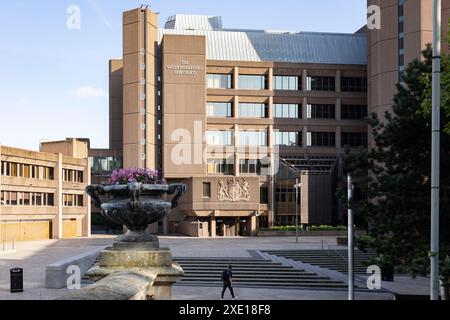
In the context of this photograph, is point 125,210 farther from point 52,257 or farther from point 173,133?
point 173,133

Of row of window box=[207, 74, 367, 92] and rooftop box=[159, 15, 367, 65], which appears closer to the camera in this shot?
row of window box=[207, 74, 367, 92]

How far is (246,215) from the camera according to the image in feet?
227

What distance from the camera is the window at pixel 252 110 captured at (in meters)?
79.5

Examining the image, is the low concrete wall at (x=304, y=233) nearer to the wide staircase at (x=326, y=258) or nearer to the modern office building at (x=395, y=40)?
the modern office building at (x=395, y=40)

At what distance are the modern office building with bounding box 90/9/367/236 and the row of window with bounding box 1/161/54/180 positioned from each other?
11323 millimetres

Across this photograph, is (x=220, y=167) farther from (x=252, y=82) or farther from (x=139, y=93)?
(x=139, y=93)

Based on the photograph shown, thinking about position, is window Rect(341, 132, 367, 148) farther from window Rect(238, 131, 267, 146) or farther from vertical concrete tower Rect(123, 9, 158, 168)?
vertical concrete tower Rect(123, 9, 158, 168)

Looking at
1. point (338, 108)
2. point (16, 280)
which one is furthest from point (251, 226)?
point (16, 280)

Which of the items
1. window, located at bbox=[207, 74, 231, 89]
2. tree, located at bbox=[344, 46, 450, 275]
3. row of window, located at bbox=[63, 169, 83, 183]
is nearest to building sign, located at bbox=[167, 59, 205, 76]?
window, located at bbox=[207, 74, 231, 89]

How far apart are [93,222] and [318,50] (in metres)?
42.1

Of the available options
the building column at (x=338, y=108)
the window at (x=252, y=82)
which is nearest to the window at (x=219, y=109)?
the window at (x=252, y=82)

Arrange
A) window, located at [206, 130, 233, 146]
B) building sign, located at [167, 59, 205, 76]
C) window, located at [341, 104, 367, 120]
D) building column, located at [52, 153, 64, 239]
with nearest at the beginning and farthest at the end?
building column, located at [52, 153, 64, 239] → building sign, located at [167, 59, 205, 76] → window, located at [206, 130, 233, 146] → window, located at [341, 104, 367, 120]

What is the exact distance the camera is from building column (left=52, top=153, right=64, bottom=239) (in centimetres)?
6700

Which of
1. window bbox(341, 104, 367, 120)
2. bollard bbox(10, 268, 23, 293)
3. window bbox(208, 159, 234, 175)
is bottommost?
bollard bbox(10, 268, 23, 293)
